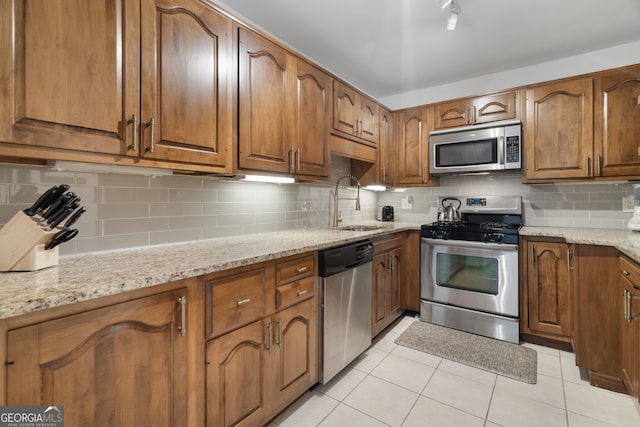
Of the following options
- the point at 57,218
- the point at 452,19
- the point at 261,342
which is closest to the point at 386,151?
the point at 452,19

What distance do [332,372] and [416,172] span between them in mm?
2199

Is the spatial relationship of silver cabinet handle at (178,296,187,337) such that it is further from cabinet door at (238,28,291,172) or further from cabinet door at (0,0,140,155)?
cabinet door at (238,28,291,172)

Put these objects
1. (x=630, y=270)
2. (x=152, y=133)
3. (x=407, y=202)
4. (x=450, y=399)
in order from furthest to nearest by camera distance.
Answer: (x=407, y=202), (x=450, y=399), (x=630, y=270), (x=152, y=133)

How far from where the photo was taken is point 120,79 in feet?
3.95

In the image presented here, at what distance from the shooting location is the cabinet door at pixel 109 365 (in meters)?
0.81

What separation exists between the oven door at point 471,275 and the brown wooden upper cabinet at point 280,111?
1360 mm

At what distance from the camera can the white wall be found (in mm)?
2521

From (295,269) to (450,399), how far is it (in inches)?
48.0

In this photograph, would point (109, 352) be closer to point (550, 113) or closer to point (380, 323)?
point (380, 323)

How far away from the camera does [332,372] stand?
1.87 meters

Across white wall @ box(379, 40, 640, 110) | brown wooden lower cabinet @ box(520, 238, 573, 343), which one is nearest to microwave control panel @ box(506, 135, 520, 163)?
white wall @ box(379, 40, 640, 110)

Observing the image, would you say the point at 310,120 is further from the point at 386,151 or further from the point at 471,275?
the point at 471,275

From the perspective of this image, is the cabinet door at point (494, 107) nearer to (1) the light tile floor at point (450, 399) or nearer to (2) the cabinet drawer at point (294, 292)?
(1) the light tile floor at point (450, 399)

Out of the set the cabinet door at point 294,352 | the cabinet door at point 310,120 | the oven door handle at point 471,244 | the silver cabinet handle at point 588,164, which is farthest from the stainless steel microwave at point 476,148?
the cabinet door at point 294,352
